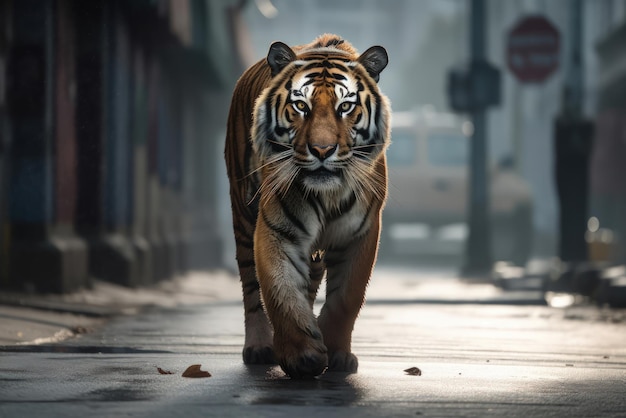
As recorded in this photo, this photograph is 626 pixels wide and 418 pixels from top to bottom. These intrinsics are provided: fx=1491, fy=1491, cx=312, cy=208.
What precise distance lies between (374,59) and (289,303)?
1.18 metres

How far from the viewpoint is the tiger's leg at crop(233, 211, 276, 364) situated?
264 inches

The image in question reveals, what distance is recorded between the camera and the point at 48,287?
11.1m

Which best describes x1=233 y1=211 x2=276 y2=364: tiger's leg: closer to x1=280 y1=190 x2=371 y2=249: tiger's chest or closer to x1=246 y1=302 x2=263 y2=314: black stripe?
x1=246 y1=302 x2=263 y2=314: black stripe

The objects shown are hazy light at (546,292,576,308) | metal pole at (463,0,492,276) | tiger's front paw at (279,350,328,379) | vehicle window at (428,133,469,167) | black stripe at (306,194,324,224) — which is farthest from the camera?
vehicle window at (428,133,469,167)

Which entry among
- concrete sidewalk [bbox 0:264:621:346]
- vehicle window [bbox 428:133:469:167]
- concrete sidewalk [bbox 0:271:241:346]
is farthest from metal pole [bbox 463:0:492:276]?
concrete sidewalk [bbox 0:271:241:346]

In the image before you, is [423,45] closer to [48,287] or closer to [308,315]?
[48,287]

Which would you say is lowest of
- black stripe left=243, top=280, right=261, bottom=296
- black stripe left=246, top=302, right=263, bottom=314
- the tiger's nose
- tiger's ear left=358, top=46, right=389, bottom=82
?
black stripe left=246, top=302, right=263, bottom=314

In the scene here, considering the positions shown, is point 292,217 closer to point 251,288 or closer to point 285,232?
point 285,232

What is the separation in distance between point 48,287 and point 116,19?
12.3 feet

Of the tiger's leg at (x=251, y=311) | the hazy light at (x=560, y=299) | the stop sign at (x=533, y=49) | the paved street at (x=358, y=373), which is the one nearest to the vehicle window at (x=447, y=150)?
the stop sign at (x=533, y=49)

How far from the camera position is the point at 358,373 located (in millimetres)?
6289

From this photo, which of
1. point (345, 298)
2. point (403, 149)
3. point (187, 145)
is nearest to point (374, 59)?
point (345, 298)

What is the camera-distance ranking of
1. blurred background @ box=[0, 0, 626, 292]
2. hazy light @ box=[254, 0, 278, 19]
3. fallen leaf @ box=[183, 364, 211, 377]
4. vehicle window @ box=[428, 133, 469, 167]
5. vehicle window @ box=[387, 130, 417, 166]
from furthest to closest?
1. hazy light @ box=[254, 0, 278, 19]
2. vehicle window @ box=[428, 133, 469, 167]
3. vehicle window @ box=[387, 130, 417, 166]
4. blurred background @ box=[0, 0, 626, 292]
5. fallen leaf @ box=[183, 364, 211, 377]

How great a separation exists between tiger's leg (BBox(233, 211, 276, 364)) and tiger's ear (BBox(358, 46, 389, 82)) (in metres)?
1.10
